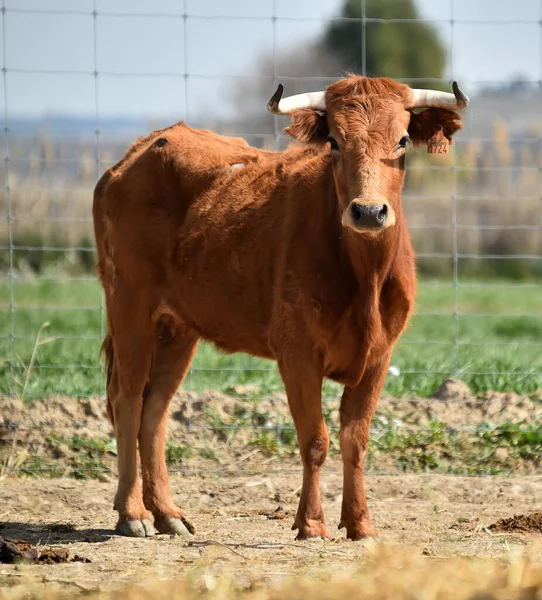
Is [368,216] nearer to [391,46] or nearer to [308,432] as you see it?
[308,432]

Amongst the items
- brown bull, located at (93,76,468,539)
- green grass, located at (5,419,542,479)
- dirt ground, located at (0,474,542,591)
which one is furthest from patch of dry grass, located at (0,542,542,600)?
green grass, located at (5,419,542,479)

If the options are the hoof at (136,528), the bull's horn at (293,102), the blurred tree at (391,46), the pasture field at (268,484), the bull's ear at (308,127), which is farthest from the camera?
the blurred tree at (391,46)

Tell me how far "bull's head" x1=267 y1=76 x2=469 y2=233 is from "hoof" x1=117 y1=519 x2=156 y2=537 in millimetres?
2338

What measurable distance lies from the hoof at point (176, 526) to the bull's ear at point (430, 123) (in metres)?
2.65

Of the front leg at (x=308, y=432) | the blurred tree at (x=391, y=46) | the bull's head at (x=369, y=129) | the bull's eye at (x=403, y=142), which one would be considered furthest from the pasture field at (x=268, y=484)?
the blurred tree at (x=391, y=46)

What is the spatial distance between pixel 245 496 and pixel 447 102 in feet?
9.89

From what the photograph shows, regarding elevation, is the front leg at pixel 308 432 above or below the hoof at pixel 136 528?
above

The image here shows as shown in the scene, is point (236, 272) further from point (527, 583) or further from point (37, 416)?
point (527, 583)

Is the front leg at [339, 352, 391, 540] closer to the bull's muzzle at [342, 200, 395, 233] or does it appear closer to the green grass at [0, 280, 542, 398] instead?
the bull's muzzle at [342, 200, 395, 233]

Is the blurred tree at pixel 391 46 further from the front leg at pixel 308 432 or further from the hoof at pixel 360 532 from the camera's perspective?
the hoof at pixel 360 532

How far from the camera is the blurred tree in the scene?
4566 centimetres

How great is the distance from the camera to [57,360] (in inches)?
387

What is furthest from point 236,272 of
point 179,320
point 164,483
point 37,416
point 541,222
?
point 541,222

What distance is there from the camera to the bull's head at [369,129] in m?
5.37
